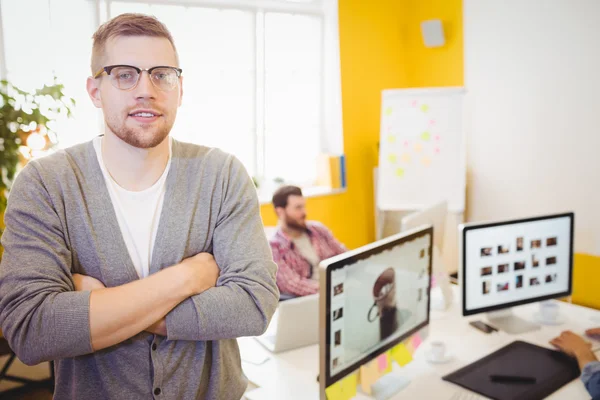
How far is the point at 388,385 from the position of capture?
5.16 feet

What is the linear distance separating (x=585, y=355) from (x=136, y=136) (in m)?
1.58

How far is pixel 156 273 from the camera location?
3.63ft

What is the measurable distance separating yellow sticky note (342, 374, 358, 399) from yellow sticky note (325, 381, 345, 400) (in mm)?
15

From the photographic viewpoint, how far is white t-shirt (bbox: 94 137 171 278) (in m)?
1.14

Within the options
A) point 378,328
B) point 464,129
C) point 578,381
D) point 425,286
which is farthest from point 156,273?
point 464,129

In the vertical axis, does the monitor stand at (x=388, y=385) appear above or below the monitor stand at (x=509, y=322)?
below

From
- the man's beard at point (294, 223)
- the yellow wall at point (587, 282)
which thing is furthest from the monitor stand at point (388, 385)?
the man's beard at point (294, 223)

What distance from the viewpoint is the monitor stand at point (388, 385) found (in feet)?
4.98

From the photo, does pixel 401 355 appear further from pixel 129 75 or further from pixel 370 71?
pixel 370 71

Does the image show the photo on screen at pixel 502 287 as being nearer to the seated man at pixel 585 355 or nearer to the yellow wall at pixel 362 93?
the seated man at pixel 585 355

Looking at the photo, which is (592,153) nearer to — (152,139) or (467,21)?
(467,21)

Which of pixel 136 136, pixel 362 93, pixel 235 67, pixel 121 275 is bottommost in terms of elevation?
pixel 121 275

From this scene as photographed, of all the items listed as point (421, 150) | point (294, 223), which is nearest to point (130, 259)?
point (294, 223)

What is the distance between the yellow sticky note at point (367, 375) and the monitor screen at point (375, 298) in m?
0.04
